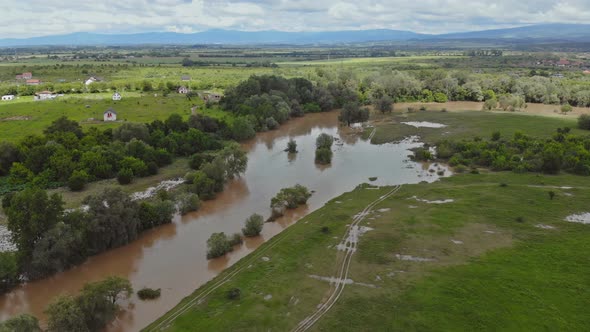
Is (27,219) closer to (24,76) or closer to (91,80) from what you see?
(91,80)

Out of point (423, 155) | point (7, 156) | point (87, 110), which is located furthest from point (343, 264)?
point (87, 110)

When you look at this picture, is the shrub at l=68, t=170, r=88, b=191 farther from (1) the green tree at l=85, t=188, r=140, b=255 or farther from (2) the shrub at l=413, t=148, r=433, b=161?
(2) the shrub at l=413, t=148, r=433, b=161

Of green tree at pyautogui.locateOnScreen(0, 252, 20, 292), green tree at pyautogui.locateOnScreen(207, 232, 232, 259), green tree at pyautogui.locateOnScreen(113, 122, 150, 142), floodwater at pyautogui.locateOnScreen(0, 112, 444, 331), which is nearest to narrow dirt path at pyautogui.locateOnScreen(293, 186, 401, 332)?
floodwater at pyautogui.locateOnScreen(0, 112, 444, 331)

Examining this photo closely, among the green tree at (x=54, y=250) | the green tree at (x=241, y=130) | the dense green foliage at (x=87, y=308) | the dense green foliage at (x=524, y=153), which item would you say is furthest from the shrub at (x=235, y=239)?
the green tree at (x=241, y=130)

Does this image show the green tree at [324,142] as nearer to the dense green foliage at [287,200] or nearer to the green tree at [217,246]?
the dense green foliage at [287,200]

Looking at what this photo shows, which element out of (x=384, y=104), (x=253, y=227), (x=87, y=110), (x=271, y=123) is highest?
(x=384, y=104)

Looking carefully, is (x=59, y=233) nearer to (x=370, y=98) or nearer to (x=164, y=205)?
(x=164, y=205)
